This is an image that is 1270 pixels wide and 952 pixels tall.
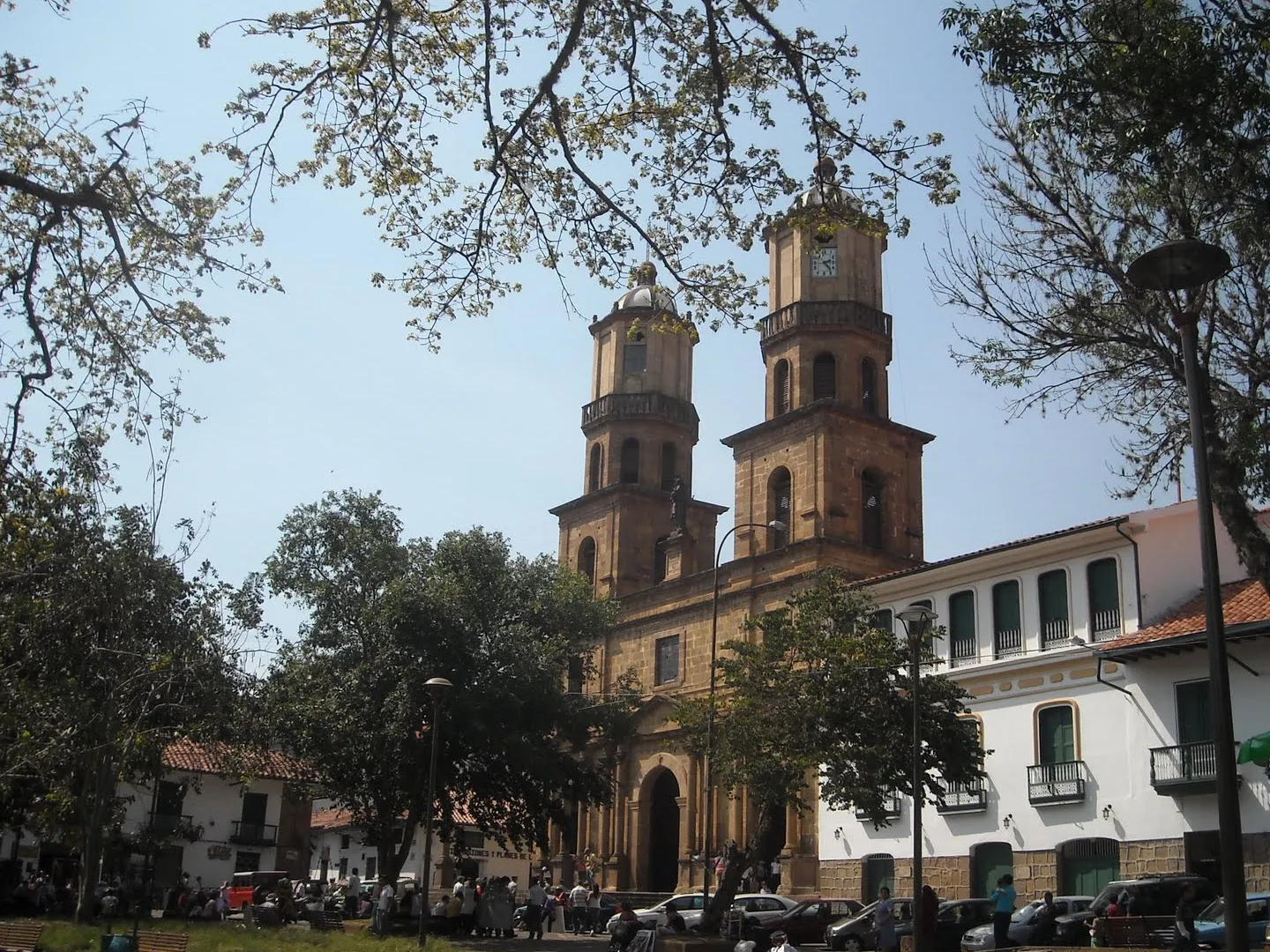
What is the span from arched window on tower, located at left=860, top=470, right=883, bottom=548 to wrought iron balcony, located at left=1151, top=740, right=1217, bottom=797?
603 inches

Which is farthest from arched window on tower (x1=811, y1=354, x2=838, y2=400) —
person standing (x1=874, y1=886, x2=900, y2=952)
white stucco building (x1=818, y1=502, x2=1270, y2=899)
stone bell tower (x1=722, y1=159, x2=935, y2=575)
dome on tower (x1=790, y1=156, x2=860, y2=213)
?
dome on tower (x1=790, y1=156, x2=860, y2=213)

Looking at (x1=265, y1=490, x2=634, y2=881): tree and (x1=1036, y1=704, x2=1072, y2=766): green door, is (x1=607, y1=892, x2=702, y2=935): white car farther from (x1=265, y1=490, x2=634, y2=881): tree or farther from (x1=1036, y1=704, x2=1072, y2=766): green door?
(x1=1036, y1=704, x2=1072, y2=766): green door

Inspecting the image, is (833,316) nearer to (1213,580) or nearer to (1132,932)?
(1132,932)

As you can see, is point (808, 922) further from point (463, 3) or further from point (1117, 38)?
point (463, 3)

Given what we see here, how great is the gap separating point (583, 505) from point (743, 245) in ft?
131

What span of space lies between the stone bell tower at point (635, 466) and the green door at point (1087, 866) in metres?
20.3

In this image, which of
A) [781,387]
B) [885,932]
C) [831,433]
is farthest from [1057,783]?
[781,387]

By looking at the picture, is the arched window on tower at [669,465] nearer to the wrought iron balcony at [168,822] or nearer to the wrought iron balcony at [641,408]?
the wrought iron balcony at [641,408]

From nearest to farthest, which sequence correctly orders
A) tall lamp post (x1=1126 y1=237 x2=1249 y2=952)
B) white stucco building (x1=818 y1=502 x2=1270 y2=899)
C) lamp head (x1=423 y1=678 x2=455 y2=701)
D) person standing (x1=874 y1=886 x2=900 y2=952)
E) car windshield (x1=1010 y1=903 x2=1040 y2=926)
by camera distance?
tall lamp post (x1=1126 y1=237 x2=1249 y2=952) < person standing (x1=874 y1=886 x2=900 y2=952) < car windshield (x1=1010 y1=903 x2=1040 y2=926) < lamp head (x1=423 y1=678 x2=455 y2=701) < white stucco building (x1=818 y1=502 x2=1270 y2=899)

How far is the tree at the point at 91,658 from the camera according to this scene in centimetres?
1739

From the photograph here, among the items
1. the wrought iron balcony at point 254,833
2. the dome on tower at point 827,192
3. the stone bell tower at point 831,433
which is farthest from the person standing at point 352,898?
the dome on tower at point 827,192

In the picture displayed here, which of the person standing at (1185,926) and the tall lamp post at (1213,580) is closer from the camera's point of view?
the tall lamp post at (1213,580)

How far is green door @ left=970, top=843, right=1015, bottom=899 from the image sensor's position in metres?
30.9

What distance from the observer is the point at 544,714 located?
3284 centimetres
